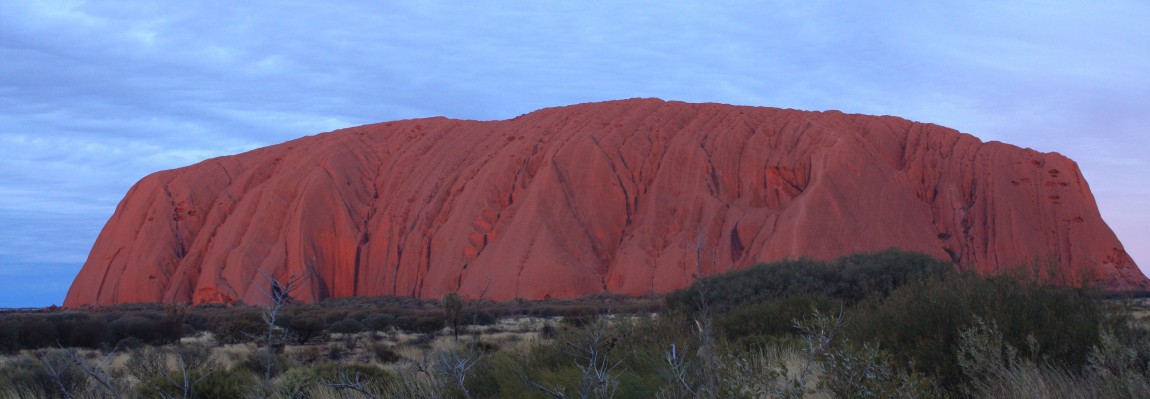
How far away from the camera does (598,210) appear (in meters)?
59.3

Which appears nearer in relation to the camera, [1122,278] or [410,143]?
[1122,278]

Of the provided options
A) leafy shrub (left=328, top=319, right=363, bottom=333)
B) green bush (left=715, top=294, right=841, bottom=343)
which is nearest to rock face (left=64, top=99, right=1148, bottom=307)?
leafy shrub (left=328, top=319, right=363, bottom=333)

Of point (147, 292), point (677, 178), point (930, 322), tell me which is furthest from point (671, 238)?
point (930, 322)

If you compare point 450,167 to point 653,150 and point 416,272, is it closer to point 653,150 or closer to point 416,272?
point 416,272

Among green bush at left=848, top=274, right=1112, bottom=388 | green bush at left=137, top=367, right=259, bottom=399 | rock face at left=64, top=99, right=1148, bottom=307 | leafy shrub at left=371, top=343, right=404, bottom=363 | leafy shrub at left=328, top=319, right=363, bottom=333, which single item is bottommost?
leafy shrub at left=328, top=319, right=363, bottom=333

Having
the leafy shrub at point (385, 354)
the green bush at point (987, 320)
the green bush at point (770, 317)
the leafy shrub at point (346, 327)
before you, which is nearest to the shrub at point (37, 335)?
the leafy shrub at point (346, 327)

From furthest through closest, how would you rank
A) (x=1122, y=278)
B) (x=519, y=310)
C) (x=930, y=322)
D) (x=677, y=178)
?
(x=677, y=178)
(x=1122, y=278)
(x=519, y=310)
(x=930, y=322)

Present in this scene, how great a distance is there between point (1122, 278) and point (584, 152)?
34946 millimetres

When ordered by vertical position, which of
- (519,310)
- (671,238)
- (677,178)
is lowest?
(519,310)

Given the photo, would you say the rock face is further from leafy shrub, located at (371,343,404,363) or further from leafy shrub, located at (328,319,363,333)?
leafy shrub, located at (371,343,404,363)

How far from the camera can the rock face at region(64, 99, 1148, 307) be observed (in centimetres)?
5503

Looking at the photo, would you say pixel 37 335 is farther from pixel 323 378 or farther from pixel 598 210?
pixel 598 210

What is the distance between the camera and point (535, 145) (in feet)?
214

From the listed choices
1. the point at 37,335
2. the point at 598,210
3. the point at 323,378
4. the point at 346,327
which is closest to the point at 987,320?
the point at 323,378
